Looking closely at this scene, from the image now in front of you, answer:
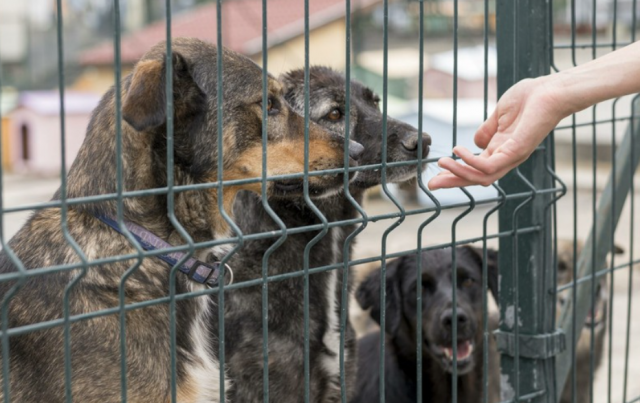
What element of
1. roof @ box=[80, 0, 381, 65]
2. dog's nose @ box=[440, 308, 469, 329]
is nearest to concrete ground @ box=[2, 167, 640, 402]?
dog's nose @ box=[440, 308, 469, 329]

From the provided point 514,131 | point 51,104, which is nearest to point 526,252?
point 514,131

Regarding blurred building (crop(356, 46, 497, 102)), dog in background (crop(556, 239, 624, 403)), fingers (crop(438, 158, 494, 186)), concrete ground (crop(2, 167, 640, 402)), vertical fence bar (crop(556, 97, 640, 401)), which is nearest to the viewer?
fingers (crop(438, 158, 494, 186))

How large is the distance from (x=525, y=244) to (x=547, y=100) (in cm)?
106

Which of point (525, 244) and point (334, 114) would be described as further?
point (334, 114)

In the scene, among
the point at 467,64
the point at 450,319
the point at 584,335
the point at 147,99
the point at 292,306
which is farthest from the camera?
the point at 467,64

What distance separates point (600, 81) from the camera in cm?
274

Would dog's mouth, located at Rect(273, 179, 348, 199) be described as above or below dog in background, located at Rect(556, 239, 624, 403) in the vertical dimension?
above

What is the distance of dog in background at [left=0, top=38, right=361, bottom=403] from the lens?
272cm

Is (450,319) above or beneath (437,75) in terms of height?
beneath

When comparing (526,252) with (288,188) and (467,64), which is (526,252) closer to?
(288,188)

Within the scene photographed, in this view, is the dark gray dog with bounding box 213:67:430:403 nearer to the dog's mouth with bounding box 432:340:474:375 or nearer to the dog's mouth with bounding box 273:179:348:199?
the dog's mouth with bounding box 432:340:474:375

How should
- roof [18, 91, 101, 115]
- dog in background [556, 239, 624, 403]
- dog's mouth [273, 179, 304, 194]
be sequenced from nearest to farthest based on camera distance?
dog's mouth [273, 179, 304, 194] < dog in background [556, 239, 624, 403] < roof [18, 91, 101, 115]

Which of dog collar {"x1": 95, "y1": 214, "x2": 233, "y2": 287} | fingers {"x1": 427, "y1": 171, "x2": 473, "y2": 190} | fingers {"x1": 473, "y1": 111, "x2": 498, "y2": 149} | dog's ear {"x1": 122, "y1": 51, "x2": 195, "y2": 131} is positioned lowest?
dog collar {"x1": 95, "y1": 214, "x2": 233, "y2": 287}

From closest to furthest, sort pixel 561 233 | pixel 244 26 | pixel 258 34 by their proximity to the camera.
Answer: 1. pixel 561 233
2. pixel 258 34
3. pixel 244 26
